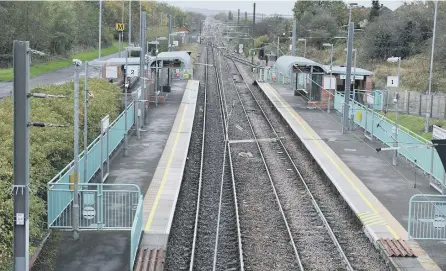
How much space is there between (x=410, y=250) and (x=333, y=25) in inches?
2765

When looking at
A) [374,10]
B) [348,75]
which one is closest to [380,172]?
[348,75]

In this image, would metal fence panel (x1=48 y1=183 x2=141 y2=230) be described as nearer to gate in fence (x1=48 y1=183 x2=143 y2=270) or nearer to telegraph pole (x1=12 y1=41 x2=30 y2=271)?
gate in fence (x1=48 y1=183 x2=143 y2=270)

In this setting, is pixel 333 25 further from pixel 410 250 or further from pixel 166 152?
pixel 410 250

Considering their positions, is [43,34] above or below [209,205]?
above

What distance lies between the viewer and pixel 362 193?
2080 cm

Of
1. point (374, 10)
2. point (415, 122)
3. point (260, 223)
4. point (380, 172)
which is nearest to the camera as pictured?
point (260, 223)

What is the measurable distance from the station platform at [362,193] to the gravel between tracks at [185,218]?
14.5 feet

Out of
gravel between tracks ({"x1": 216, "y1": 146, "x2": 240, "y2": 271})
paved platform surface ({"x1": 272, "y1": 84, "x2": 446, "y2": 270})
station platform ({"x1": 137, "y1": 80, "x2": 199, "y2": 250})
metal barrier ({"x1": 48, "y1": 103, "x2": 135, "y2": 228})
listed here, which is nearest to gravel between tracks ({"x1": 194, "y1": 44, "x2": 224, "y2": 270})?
gravel between tracks ({"x1": 216, "y1": 146, "x2": 240, "y2": 271})

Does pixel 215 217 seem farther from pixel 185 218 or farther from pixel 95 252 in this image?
pixel 95 252

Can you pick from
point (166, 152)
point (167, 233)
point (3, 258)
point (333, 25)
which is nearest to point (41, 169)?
point (167, 233)

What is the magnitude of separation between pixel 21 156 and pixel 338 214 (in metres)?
11.0

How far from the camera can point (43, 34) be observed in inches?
2222

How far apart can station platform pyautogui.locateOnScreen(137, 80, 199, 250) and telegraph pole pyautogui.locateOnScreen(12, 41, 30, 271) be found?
4994 mm

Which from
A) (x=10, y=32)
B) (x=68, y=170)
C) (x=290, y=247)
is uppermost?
(x=10, y=32)
